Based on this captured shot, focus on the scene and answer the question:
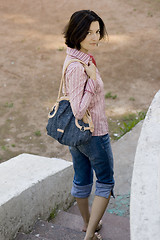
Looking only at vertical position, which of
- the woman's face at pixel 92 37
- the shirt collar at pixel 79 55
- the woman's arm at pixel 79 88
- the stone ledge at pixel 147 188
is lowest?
the stone ledge at pixel 147 188

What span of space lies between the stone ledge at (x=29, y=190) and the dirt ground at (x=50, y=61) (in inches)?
70.8

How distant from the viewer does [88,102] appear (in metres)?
2.76

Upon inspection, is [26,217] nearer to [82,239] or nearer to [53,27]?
[82,239]

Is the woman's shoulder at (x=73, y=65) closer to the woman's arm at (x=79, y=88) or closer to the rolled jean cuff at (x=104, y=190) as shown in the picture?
the woman's arm at (x=79, y=88)

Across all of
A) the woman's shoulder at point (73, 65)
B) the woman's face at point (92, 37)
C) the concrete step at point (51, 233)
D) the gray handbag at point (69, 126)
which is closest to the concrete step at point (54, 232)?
the concrete step at point (51, 233)

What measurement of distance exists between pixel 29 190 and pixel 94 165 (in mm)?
600

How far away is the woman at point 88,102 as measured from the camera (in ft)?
8.96

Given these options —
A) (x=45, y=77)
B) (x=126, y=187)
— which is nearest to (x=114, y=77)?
(x=45, y=77)

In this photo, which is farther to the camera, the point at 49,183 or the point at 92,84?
the point at 49,183

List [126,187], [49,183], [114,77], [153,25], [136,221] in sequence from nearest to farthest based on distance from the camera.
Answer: [136,221] → [49,183] → [126,187] → [114,77] → [153,25]

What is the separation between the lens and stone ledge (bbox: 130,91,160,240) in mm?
1881

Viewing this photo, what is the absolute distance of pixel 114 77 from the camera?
7.62 m

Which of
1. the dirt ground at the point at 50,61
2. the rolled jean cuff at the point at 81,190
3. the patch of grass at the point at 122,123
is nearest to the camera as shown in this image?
the rolled jean cuff at the point at 81,190

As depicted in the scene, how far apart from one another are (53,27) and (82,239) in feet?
24.3
